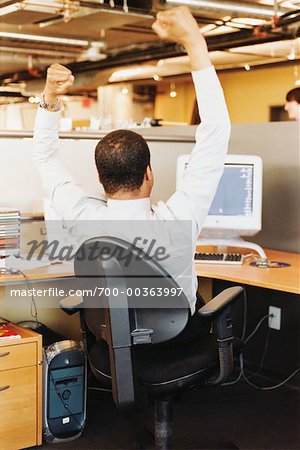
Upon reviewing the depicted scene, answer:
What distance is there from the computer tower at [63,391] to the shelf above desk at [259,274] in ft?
2.41

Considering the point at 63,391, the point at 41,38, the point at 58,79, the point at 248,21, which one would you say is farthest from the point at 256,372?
the point at 41,38

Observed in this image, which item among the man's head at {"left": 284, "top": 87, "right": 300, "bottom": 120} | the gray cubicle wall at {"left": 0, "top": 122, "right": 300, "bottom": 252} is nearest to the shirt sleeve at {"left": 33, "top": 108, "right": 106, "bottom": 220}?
the gray cubicle wall at {"left": 0, "top": 122, "right": 300, "bottom": 252}

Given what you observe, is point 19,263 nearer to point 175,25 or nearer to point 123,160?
point 123,160

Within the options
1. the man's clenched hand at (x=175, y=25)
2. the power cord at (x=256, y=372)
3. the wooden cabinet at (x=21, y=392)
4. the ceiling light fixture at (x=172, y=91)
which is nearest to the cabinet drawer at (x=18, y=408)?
the wooden cabinet at (x=21, y=392)

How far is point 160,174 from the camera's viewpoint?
4348 mm

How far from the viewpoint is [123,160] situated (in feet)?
7.42

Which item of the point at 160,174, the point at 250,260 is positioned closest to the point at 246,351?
the point at 250,260

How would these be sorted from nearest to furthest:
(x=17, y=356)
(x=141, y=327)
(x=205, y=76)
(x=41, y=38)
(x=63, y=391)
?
(x=205, y=76), (x=141, y=327), (x=17, y=356), (x=63, y=391), (x=41, y=38)

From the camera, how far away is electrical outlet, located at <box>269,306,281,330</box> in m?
4.15

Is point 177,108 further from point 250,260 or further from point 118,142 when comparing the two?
point 118,142

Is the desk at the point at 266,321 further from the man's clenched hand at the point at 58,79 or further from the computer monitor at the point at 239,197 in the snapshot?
the man's clenched hand at the point at 58,79

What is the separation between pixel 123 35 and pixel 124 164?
8.41 m

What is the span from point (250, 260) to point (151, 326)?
4.40 ft

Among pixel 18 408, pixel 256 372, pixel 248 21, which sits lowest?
pixel 256 372
